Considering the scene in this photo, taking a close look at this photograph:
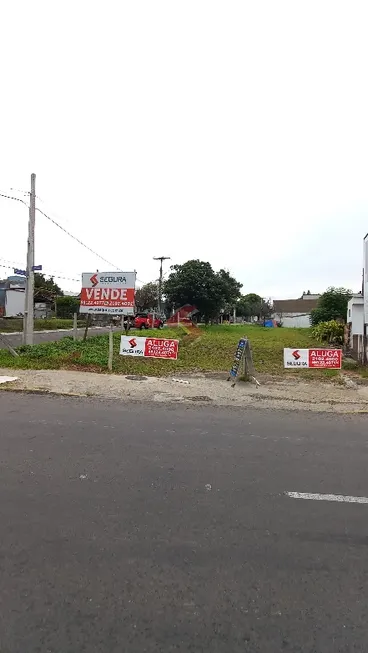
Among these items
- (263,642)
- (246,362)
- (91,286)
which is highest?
(91,286)

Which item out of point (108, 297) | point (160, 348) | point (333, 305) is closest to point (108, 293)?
point (108, 297)

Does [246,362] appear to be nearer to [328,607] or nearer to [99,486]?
[99,486]

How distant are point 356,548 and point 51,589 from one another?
85.9 inches

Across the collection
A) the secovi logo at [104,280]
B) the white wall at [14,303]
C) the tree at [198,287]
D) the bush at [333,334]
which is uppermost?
the tree at [198,287]

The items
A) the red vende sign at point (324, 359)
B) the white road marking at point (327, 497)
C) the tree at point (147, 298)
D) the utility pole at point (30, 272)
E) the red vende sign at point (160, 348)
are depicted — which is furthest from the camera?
the tree at point (147, 298)

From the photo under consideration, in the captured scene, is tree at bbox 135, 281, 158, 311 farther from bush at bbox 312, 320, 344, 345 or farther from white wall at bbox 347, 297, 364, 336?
white wall at bbox 347, 297, 364, 336

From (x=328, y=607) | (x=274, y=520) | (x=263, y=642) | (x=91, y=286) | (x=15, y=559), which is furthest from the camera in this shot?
(x=91, y=286)

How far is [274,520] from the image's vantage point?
144 inches

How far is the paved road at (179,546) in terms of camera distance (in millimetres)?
2402

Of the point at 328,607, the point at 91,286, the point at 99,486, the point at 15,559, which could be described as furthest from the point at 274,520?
the point at 91,286

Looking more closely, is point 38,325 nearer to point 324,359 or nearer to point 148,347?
point 148,347

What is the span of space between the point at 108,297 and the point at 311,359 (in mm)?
6659

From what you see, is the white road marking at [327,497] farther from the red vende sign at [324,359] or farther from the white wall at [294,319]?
the white wall at [294,319]

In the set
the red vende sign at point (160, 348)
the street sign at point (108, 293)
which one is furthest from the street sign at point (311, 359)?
the street sign at point (108, 293)
